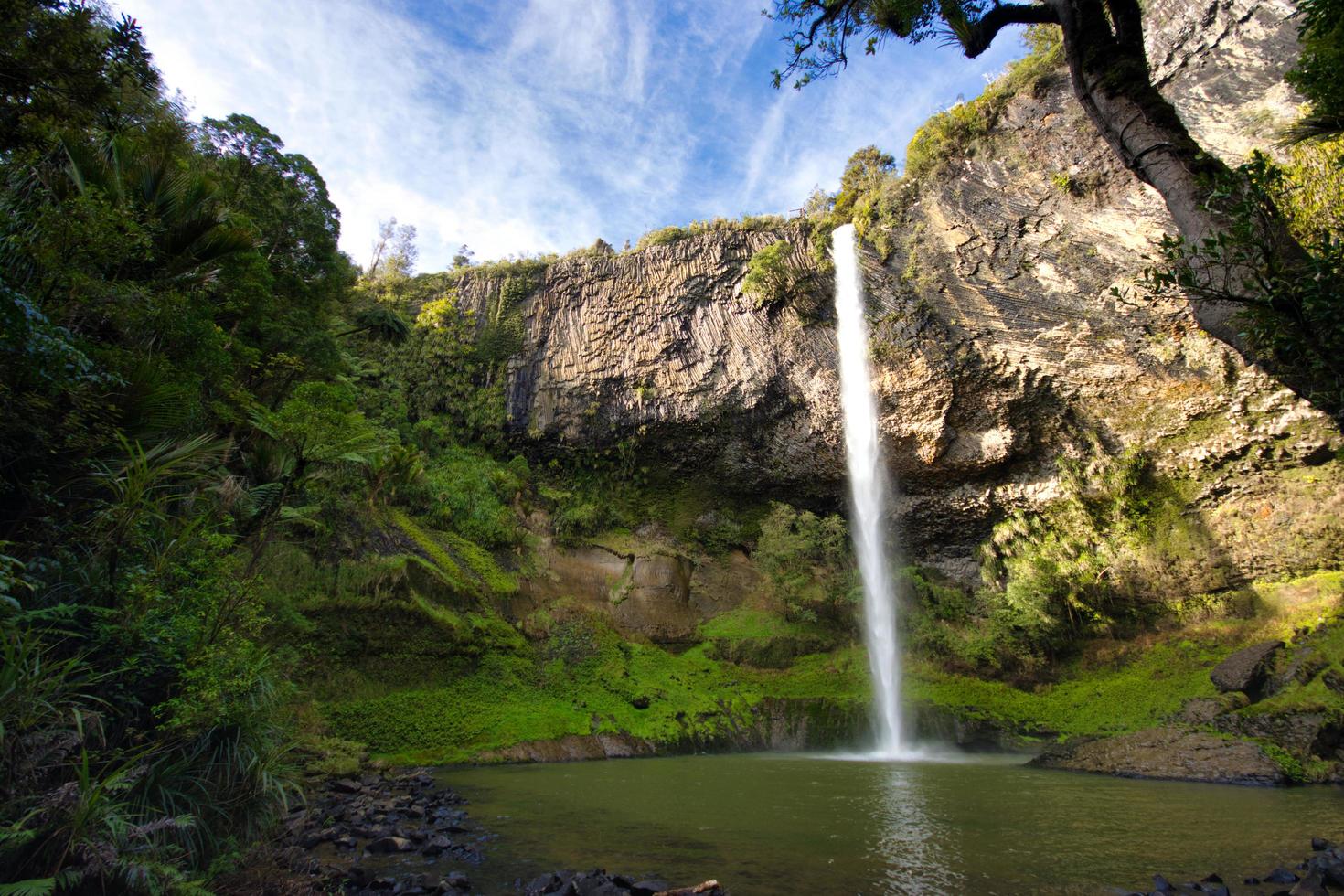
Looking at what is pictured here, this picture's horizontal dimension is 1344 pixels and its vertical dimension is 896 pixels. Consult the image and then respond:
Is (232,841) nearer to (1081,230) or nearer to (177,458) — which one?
(177,458)

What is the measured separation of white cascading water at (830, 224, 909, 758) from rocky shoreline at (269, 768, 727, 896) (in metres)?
12.1

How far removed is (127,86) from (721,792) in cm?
1106

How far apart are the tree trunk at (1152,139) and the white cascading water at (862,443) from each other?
13.2 m

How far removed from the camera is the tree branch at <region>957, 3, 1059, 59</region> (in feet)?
12.9

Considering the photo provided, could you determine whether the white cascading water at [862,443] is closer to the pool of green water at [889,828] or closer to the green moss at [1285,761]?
the pool of green water at [889,828]

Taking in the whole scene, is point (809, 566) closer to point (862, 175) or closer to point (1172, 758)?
point (1172, 758)

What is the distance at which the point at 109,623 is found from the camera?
13.0 feet

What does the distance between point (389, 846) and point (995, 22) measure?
7.16 metres

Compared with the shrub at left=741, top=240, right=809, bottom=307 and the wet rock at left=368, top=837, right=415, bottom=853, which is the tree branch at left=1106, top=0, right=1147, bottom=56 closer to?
the wet rock at left=368, top=837, right=415, bottom=853

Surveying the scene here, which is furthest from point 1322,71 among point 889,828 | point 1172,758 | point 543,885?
point 1172,758

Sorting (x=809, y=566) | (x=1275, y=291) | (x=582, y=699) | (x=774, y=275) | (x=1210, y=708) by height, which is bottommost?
(x=582, y=699)

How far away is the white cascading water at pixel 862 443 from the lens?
53.6 feet

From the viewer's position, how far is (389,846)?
4859mm

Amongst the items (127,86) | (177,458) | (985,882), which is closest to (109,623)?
(177,458)
